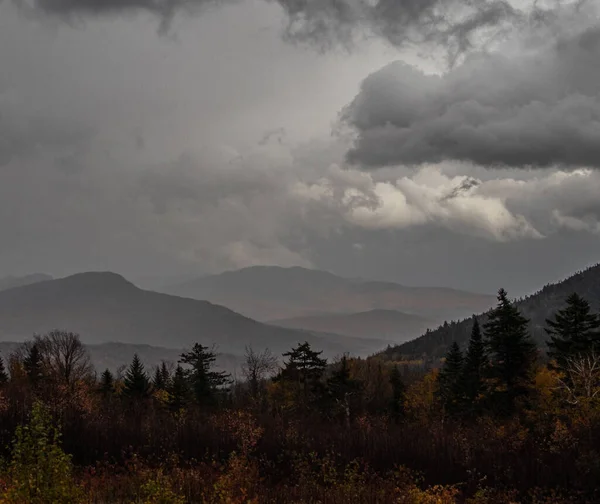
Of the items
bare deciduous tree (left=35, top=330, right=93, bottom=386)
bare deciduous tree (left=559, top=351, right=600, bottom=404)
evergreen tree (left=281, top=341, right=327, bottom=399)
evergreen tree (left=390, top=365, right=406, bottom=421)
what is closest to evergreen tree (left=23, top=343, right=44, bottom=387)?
bare deciduous tree (left=35, top=330, right=93, bottom=386)

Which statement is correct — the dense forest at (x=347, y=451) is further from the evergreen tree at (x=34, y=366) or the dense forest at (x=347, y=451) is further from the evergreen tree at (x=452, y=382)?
the evergreen tree at (x=34, y=366)

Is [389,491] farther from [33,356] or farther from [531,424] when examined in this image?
[33,356]

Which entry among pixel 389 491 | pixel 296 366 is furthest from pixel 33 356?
pixel 389 491

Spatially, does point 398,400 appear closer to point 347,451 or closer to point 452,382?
point 452,382

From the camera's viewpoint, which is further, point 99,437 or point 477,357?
point 477,357

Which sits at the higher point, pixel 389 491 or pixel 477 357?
pixel 477 357

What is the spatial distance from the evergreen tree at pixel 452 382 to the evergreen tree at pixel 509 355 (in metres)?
18.3

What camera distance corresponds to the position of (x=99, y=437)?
3675 cm

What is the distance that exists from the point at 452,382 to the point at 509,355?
30771mm

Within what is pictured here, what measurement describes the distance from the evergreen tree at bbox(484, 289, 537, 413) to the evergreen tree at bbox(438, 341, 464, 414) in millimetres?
18315

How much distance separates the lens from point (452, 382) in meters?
78.6

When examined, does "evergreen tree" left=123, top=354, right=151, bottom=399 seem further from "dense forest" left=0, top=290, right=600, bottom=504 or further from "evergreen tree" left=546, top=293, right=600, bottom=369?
"evergreen tree" left=546, top=293, right=600, bottom=369

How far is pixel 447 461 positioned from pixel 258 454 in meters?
12.3

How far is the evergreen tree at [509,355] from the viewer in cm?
4916
